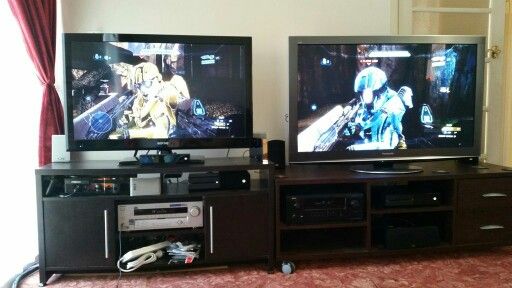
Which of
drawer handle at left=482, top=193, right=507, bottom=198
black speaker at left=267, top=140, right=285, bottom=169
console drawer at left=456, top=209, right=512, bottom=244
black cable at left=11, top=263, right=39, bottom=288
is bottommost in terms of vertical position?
black cable at left=11, top=263, right=39, bottom=288

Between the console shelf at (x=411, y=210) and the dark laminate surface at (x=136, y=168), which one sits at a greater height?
the dark laminate surface at (x=136, y=168)

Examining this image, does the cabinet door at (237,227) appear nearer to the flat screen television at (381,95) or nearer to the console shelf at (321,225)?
the console shelf at (321,225)

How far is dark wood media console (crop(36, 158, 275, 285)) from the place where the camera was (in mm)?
1884

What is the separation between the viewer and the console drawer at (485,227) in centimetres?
217

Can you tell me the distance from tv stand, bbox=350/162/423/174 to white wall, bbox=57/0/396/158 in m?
0.61

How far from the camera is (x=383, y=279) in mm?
1948

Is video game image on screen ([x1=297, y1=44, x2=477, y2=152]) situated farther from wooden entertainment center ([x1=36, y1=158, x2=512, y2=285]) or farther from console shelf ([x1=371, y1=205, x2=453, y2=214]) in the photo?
console shelf ([x1=371, y1=205, x2=453, y2=214])

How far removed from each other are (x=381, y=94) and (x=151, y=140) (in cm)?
140

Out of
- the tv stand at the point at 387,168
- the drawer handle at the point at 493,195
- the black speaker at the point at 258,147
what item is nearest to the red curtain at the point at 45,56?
the black speaker at the point at 258,147

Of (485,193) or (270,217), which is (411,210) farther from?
(270,217)

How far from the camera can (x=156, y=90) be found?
2.05 m

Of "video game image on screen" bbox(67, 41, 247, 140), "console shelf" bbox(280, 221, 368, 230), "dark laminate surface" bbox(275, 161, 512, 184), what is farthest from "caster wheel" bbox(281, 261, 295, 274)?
"video game image on screen" bbox(67, 41, 247, 140)

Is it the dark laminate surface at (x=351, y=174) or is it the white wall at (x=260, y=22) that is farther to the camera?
the white wall at (x=260, y=22)

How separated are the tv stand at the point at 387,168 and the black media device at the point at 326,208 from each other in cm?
22
